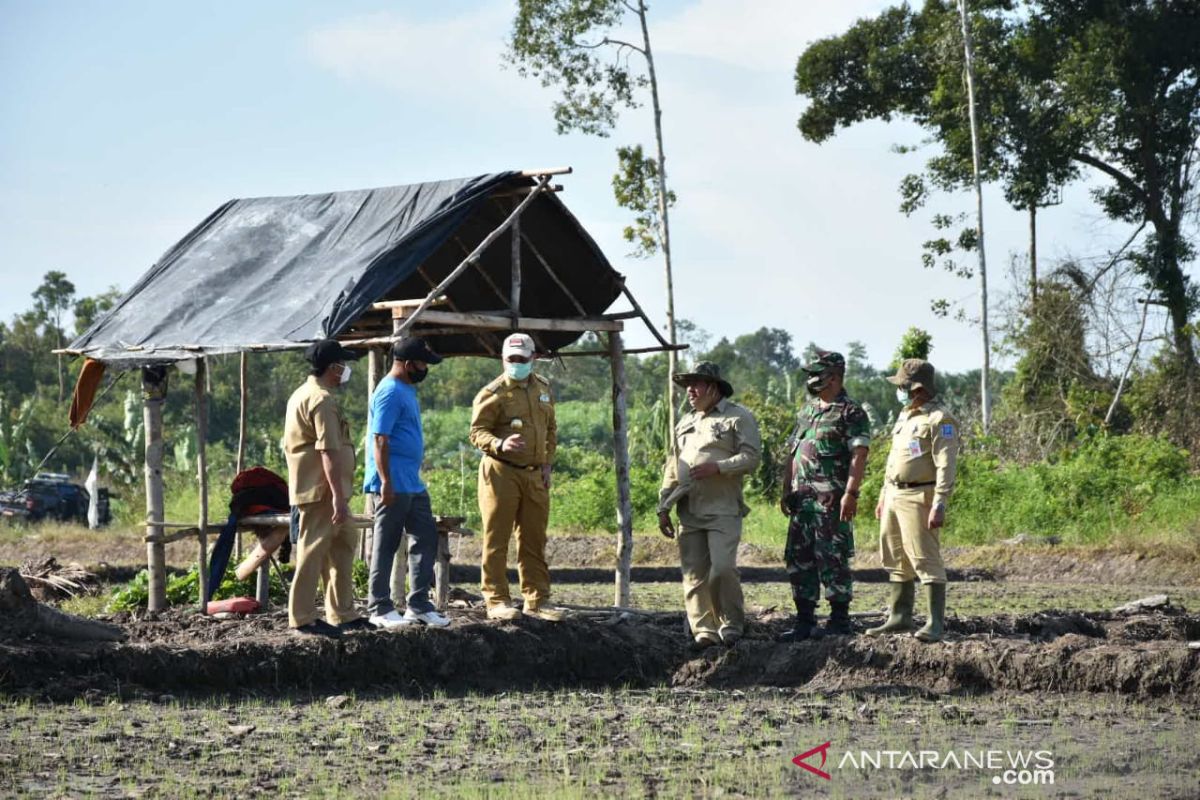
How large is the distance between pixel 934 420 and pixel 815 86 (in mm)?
22040

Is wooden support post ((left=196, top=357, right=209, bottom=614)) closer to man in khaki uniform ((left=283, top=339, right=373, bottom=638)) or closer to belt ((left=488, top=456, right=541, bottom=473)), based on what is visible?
man in khaki uniform ((left=283, top=339, right=373, bottom=638))

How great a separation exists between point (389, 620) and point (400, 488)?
890mm

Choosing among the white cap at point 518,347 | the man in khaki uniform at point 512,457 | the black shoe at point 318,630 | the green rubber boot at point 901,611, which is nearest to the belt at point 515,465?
the man in khaki uniform at point 512,457

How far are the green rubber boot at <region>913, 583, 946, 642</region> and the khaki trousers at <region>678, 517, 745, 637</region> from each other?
1172mm

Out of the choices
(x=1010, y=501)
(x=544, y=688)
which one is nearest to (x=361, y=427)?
(x=1010, y=501)

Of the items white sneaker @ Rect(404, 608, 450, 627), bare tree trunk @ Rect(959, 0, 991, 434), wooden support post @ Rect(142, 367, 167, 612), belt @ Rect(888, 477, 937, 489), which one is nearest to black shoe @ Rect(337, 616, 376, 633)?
white sneaker @ Rect(404, 608, 450, 627)

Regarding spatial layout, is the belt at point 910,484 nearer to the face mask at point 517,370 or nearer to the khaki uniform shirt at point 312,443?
the face mask at point 517,370

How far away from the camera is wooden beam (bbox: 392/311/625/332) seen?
37.2 feet

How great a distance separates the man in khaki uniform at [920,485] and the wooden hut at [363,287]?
285 cm

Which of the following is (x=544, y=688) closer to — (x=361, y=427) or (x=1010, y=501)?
(x=1010, y=501)

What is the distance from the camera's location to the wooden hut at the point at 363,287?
11.4 meters

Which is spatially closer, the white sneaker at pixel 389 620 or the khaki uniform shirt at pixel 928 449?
the khaki uniform shirt at pixel 928 449

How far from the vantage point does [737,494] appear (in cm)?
1033

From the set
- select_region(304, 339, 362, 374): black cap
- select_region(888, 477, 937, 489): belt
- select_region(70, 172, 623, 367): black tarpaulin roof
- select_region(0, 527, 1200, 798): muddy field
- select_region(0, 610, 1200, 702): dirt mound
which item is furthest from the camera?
select_region(70, 172, 623, 367): black tarpaulin roof
